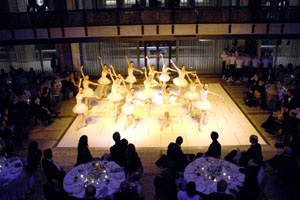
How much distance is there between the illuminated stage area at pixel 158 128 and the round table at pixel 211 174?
246 centimetres

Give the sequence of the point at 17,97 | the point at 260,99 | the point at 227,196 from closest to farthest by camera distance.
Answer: the point at 227,196, the point at 17,97, the point at 260,99

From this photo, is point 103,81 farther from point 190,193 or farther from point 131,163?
point 190,193

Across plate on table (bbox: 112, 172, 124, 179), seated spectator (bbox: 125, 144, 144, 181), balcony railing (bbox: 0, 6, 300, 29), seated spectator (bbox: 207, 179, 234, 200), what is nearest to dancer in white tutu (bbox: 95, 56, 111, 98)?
→ balcony railing (bbox: 0, 6, 300, 29)

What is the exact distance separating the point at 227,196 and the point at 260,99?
23.5 feet

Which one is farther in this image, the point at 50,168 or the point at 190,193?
the point at 50,168

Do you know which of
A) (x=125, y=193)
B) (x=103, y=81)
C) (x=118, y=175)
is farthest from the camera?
(x=103, y=81)

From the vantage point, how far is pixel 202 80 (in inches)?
614

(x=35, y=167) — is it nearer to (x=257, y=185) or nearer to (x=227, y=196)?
(x=227, y=196)

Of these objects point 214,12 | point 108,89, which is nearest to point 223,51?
point 214,12

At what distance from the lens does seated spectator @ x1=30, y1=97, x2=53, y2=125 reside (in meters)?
9.97

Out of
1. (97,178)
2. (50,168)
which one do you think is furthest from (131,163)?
(50,168)

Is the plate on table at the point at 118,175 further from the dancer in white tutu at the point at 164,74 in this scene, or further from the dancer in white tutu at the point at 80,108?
the dancer in white tutu at the point at 164,74

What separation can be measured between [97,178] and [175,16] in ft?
26.6

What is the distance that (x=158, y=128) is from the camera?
10055mm
